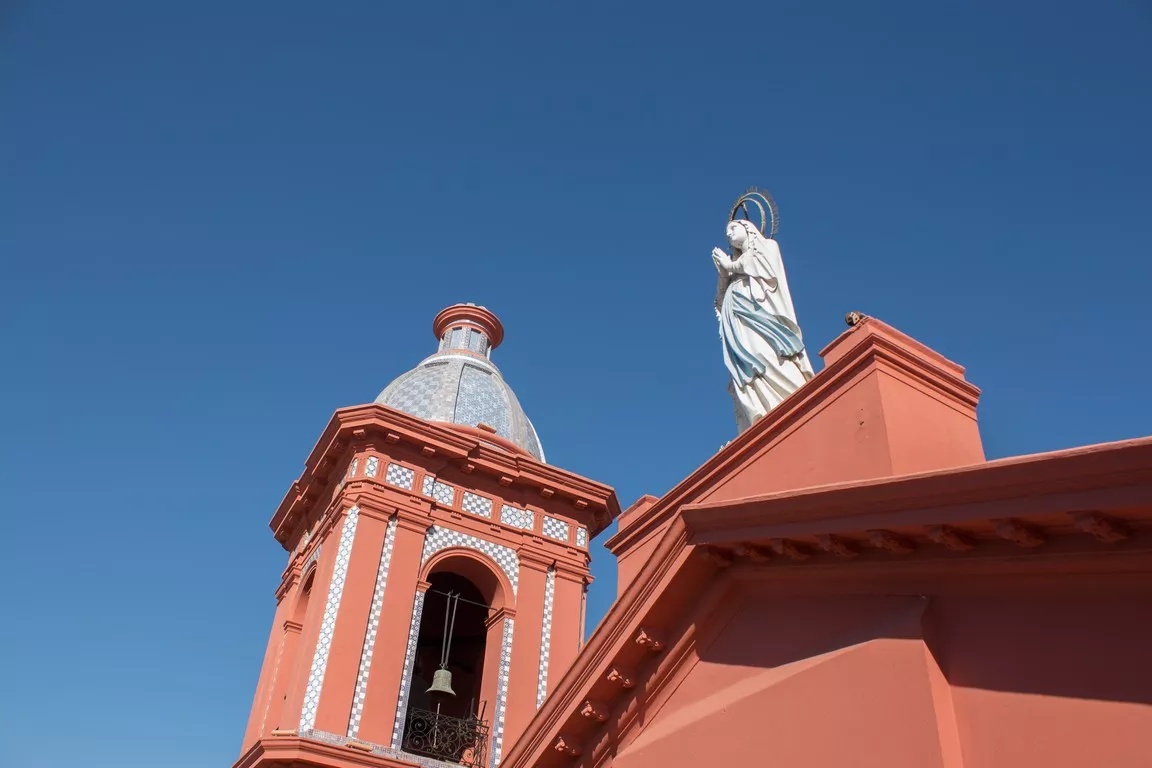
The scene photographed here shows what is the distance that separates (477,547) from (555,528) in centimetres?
144

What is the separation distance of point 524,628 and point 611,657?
23.8ft

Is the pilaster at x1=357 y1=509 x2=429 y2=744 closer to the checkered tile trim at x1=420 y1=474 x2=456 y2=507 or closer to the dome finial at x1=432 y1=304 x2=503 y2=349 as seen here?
the checkered tile trim at x1=420 y1=474 x2=456 y2=507

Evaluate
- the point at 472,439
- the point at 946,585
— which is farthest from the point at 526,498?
the point at 946,585

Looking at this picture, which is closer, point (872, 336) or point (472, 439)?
point (872, 336)

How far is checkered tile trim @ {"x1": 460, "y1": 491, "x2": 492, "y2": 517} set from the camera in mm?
15438

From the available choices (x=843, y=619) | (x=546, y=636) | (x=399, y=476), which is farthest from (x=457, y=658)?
(x=843, y=619)

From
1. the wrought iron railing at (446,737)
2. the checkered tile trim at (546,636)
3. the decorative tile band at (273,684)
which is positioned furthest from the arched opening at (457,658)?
the decorative tile band at (273,684)

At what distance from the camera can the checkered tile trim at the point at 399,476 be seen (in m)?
14.8

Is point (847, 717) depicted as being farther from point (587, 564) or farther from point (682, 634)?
point (587, 564)

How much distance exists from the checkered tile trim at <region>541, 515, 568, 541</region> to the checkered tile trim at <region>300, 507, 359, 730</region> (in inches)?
123

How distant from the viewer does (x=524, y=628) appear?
1487 centimetres

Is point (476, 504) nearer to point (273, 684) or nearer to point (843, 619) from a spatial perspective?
point (273, 684)

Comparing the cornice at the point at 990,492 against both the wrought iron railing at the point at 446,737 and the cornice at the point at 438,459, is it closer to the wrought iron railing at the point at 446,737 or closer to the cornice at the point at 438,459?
Answer: the wrought iron railing at the point at 446,737

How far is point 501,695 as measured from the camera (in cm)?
1405
